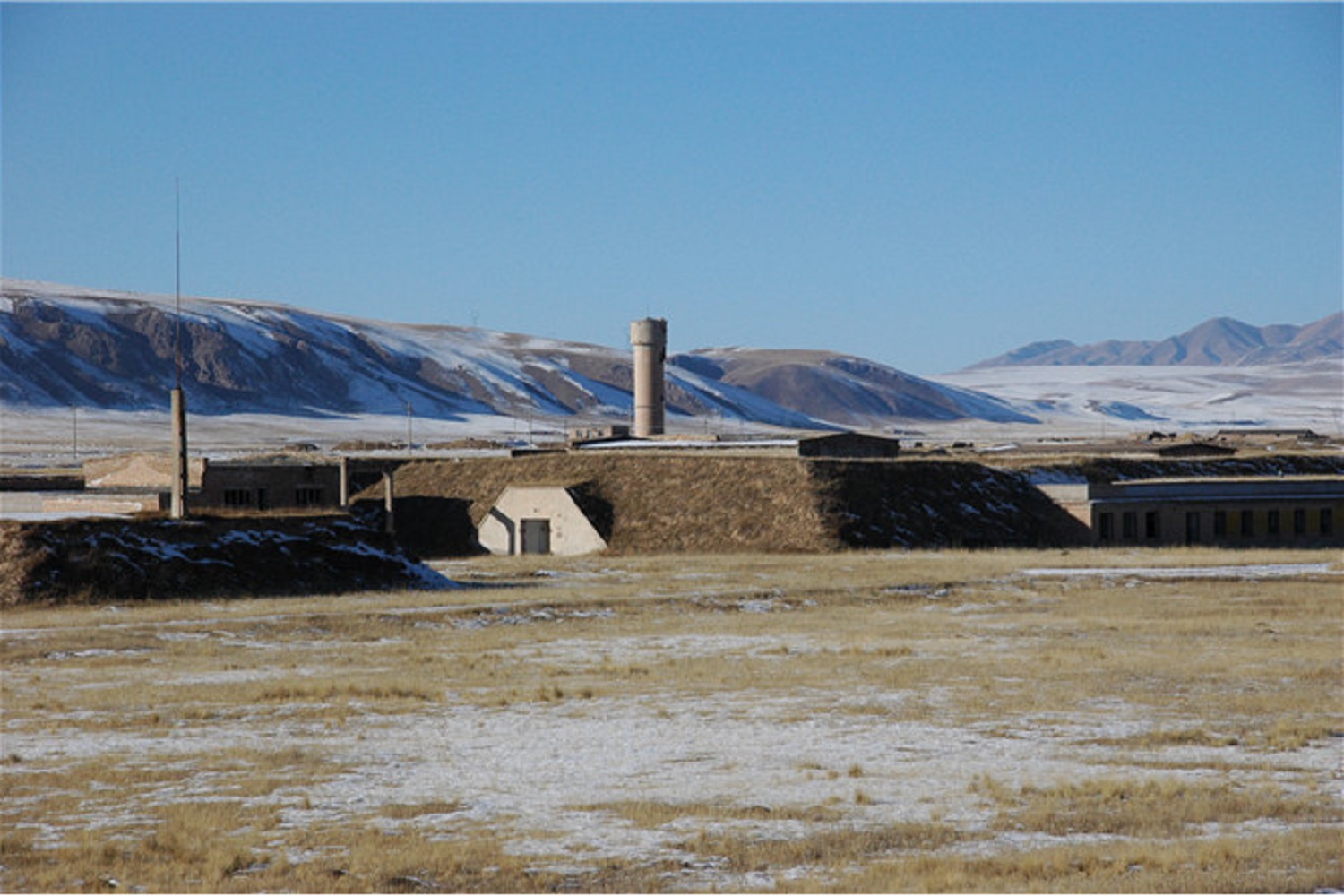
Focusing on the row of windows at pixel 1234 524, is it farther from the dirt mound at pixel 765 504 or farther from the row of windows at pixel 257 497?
the row of windows at pixel 257 497

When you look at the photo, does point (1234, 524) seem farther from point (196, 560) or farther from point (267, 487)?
point (196, 560)

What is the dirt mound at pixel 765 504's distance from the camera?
6681 centimetres

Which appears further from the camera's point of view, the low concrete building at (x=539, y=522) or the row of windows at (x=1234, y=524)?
the low concrete building at (x=539, y=522)

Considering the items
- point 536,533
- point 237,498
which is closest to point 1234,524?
point 536,533

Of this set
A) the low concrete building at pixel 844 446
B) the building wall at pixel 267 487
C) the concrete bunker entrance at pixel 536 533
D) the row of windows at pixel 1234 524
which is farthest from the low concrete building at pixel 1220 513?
the building wall at pixel 267 487

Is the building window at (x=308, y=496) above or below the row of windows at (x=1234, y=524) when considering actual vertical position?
above

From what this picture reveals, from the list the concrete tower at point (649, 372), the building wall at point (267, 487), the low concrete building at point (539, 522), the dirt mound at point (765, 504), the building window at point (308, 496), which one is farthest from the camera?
the concrete tower at point (649, 372)

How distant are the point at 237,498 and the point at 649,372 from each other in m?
38.8

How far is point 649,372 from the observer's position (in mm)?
103375

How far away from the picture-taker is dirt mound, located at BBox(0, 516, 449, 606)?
45.5 m

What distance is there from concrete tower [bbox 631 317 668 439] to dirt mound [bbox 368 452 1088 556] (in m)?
25.0

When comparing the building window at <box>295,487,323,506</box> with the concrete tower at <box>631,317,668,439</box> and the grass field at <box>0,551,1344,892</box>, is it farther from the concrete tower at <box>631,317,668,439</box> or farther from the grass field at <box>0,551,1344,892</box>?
the concrete tower at <box>631,317,668,439</box>

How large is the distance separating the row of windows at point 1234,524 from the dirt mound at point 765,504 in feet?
6.28

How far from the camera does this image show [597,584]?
171ft
